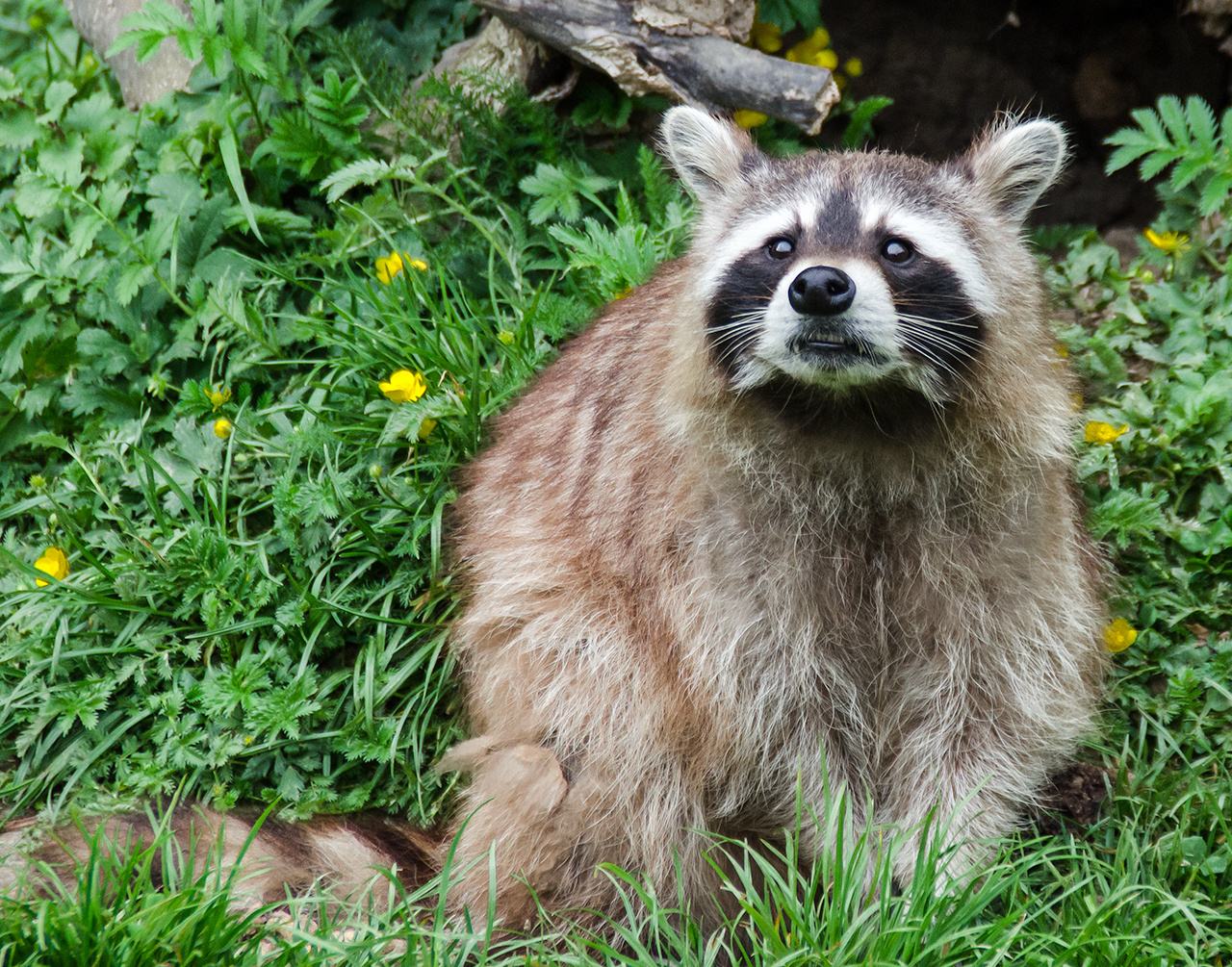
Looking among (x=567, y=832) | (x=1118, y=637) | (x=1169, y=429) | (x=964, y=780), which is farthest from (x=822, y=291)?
(x=1169, y=429)

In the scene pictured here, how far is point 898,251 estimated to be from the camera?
8.61ft

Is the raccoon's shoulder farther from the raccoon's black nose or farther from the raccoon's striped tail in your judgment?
the raccoon's striped tail

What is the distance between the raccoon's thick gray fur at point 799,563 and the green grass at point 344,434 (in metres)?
0.23

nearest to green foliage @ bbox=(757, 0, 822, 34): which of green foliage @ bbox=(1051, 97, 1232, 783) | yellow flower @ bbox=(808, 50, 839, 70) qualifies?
yellow flower @ bbox=(808, 50, 839, 70)

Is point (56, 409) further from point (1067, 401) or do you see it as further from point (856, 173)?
point (1067, 401)

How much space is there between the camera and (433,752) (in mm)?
3436

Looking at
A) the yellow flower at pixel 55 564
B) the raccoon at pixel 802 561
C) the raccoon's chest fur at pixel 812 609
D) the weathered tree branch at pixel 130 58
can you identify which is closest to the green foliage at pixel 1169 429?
the raccoon at pixel 802 561

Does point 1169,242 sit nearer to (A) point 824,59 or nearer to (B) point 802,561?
(A) point 824,59

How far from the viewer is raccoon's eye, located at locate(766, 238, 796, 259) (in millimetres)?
2684

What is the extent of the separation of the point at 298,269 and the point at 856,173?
2.21 metres

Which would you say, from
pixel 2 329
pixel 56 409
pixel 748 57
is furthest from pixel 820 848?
pixel 2 329

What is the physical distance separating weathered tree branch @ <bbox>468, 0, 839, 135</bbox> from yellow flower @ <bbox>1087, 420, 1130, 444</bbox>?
52.7 inches

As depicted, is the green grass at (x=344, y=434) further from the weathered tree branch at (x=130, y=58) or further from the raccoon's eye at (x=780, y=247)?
the raccoon's eye at (x=780, y=247)

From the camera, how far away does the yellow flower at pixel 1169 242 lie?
4.06 m
